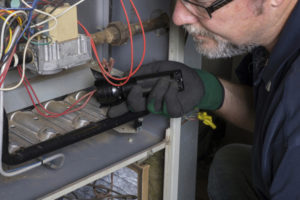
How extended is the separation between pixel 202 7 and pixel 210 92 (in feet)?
1.05

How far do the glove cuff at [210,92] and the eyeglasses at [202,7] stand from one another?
25 centimetres

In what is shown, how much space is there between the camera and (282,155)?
79 centimetres

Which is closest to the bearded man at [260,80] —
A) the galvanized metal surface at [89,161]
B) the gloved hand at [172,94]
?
the gloved hand at [172,94]

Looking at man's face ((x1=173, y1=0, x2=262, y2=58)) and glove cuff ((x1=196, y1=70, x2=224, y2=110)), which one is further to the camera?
glove cuff ((x1=196, y1=70, x2=224, y2=110))

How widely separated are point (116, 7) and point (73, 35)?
1.38 feet

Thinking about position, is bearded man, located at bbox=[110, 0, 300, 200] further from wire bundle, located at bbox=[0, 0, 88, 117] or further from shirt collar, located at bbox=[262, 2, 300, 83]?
wire bundle, located at bbox=[0, 0, 88, 117]

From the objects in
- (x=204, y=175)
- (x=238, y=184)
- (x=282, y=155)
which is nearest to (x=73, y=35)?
(x=282, y=155)

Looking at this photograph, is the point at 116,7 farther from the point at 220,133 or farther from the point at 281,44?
the point at 220,133

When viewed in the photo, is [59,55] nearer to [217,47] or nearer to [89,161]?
[89,161]

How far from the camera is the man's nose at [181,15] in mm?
954

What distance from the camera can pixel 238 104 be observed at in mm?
1271

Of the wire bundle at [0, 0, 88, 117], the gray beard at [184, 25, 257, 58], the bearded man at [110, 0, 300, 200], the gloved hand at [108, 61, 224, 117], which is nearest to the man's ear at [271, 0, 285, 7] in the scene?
the bearded man at [110, 0, 300, 200]

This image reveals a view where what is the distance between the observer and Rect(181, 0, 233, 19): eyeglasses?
88 cm

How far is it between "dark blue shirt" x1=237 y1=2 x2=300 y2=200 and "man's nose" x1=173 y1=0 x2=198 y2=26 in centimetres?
22
